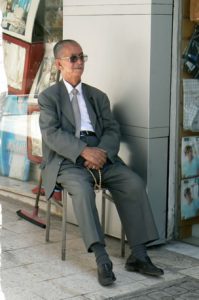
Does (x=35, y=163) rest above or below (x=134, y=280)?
above

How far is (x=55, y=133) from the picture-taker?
4.71 meters

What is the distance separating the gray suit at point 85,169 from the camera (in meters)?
4.47

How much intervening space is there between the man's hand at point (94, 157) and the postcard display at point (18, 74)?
6.04 ft

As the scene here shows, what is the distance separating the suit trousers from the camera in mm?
4418

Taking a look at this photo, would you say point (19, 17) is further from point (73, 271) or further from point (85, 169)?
point (73, 271)

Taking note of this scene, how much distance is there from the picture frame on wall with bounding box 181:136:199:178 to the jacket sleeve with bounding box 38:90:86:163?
95 centimetres

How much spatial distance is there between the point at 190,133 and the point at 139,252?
115cm

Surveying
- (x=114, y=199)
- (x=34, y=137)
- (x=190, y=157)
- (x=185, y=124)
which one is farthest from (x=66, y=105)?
(x=34, y=137)

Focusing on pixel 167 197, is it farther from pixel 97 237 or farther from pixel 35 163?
pixel 35 163

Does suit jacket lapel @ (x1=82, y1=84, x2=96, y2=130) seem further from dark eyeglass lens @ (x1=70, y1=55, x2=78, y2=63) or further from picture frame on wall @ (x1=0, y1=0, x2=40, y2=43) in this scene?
picture frame on wall @ (x1=0, y1=0, x2=40, y2=43)

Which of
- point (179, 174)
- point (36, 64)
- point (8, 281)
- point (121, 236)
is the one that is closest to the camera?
point (8, 281)

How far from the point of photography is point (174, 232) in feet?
17.4

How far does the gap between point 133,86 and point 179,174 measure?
782 millimetres

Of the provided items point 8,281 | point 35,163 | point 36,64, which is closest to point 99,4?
point 36,64
